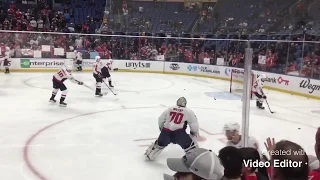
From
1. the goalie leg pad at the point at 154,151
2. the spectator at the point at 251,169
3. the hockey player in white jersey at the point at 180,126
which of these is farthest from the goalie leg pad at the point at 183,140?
the spectator at the point at 251,169

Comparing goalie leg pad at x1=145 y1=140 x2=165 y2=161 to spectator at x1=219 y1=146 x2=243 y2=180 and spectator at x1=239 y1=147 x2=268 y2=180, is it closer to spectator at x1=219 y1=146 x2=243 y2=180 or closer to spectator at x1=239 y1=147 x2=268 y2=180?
spectator at x1=239 y1=147 x2=268 y2=180

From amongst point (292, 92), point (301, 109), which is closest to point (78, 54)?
point (292, 92)

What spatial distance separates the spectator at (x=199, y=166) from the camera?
1451mm

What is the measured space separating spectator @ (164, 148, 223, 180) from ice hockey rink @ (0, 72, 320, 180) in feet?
8.08

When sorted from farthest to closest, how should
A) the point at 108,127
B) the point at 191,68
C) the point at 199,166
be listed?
the point at 191,68 < the point at 108,127 < the point at 199,166

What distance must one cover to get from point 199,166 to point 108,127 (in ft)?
15.9

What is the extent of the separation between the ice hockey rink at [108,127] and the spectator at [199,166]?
246 cm

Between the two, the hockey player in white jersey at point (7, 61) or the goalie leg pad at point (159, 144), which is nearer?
the goalie leg pad at point (159, 144)

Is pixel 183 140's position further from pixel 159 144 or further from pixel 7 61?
pixel 7 61

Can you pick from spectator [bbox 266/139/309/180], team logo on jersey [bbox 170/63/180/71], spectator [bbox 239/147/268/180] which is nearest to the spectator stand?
team logo on jersey [bbox 170/63/180/71]

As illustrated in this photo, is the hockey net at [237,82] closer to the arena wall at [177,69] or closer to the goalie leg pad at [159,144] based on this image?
the arena wall at [177,69]

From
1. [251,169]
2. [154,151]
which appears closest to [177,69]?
[154,151]

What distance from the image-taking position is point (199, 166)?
146cm

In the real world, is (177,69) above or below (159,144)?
above
